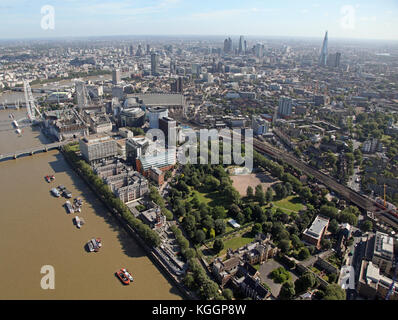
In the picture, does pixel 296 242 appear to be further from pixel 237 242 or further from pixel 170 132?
pixel 170 132

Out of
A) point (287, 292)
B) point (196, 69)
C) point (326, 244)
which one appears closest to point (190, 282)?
point (287, 292)

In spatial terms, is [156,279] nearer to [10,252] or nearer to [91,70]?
[10,252]

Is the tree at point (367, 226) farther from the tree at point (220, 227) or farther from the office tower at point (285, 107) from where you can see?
the office tower at point (285, 107)

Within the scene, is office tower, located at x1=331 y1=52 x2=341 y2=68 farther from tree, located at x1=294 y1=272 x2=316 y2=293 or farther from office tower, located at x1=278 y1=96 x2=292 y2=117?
tree, located at x1=294 y1=272 x2=316 y2=293

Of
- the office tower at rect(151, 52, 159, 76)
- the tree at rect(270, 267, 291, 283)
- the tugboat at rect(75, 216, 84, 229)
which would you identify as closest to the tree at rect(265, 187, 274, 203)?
the tree at rect(270, 267, 291, 283)

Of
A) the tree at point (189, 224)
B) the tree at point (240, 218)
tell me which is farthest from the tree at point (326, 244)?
the tree at point (189, 224)

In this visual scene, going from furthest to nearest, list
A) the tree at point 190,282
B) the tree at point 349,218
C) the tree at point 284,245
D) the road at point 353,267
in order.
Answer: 1. the tree at point 349,218
2. the tree at point 284,245
3. the road at point 353,267
4. the tree at point 190,282
